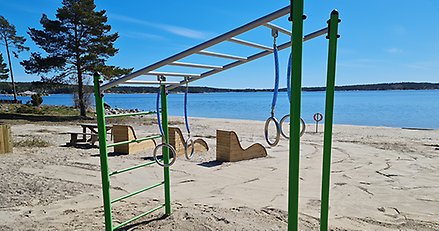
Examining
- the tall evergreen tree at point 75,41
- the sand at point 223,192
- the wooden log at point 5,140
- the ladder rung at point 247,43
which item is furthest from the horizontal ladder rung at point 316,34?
the tall evergreen tree at point 75,41

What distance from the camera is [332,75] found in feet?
6.68

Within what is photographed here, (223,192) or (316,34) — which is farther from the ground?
(316,34)

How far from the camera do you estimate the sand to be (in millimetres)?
3318

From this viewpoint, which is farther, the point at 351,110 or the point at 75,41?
the point at 351,110

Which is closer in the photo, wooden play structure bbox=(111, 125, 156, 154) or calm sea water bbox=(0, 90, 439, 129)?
wooden play structure bbox=(111, 125, 156, 154)

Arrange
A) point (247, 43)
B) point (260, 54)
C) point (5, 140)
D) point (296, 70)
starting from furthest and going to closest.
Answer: point (5, 140)
point (260, 54)
point (247, 43)
point (296, 70)

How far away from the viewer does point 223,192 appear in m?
4.46

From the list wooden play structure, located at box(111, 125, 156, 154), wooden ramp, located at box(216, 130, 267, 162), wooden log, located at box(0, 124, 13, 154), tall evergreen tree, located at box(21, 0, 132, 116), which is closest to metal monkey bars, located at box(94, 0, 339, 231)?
wooden ramp, located at box(216, 130, 267, 162)

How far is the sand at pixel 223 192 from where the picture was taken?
3318 millimetres

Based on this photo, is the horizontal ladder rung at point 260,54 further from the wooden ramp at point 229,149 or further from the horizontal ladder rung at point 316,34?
the wooden ramp at point 229,149

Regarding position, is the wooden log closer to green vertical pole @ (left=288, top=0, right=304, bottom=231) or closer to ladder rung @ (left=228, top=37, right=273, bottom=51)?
ladder rung @ (left=228, top=37, right=273, bottom=51)

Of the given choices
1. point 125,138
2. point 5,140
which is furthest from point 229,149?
point 5,140

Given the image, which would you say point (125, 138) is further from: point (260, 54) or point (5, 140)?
point (260, 54)

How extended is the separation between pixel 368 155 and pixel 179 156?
457cm
